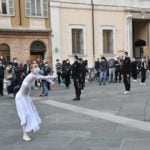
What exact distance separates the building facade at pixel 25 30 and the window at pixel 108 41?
5.79m

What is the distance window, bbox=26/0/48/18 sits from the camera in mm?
30331

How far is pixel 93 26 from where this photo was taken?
3369 cm

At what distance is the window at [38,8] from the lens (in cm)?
3033

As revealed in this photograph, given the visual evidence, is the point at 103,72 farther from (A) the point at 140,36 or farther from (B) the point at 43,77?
(B) the point at 43,77

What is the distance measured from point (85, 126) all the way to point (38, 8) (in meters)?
21.7

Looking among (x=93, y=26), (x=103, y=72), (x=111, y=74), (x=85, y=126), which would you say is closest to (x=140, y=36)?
(x=93, y=26)

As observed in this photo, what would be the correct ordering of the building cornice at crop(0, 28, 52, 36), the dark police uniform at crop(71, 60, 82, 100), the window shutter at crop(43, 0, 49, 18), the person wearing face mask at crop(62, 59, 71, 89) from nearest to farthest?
the dark police uniform at crop(71, 60, 82, 100) → the person wearing face mask at crop(62, 59, 71, 89) → the building cornice at crop(0, 28, 52, 36) → the window shutter at crop(43, 0, 49, 18)

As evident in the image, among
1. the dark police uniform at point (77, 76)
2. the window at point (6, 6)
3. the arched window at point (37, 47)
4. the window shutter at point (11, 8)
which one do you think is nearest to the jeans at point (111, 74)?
the arched window at point (37, 47)

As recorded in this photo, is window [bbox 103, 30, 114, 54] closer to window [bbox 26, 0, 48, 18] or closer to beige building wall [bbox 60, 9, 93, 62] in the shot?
beige building wall [bbox 60, 9, 93, 62]

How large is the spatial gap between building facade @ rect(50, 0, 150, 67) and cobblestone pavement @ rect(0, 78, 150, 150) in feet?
54.2

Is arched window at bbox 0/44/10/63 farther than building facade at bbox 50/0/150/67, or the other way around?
building facade at bbox 50/0/150/67

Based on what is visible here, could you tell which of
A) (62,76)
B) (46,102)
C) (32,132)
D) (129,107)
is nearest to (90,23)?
(62,76)

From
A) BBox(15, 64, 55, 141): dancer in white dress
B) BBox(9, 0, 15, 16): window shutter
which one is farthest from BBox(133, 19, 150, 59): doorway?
BBox(15, 64, 55, 141): dancer in white dress

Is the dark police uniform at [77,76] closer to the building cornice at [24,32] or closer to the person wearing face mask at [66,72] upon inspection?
the person wearing face mask at [66,72]
